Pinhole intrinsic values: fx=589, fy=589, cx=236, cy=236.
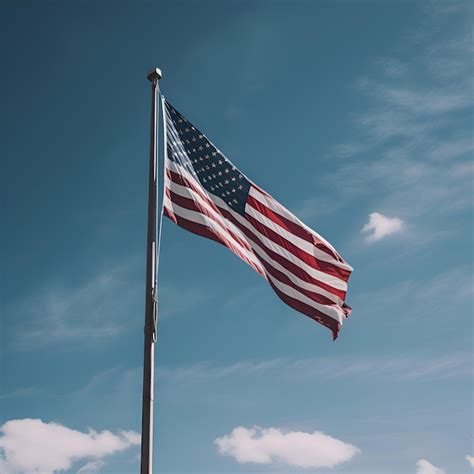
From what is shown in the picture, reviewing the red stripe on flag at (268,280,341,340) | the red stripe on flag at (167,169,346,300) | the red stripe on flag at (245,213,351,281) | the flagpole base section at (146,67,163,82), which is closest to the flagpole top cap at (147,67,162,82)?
the flagpole base section at (146,67,163,82)

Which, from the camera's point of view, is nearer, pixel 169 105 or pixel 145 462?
pixel 145 462

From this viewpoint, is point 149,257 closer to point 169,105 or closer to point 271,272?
point 271,272

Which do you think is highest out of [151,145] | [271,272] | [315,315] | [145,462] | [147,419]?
A: [151,145]

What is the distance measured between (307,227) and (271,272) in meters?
1.82

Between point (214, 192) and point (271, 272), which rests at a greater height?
point (214, 192)

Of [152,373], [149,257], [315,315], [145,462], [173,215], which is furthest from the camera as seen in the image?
[315,315]

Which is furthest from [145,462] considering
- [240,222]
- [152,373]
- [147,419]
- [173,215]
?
[240,222]

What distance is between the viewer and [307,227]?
17.2m

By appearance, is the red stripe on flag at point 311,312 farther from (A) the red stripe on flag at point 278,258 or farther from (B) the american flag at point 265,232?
(A) the red stripe on flag at point 278,258

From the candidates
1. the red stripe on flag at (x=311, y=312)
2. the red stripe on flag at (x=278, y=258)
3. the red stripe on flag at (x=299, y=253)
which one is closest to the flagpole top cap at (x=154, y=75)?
the red stripe on flag at (x=278, y=258)

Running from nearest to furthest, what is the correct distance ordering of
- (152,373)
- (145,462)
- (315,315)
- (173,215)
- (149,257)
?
(145,462), (152,373), (149,257), (173,215), (315,315)

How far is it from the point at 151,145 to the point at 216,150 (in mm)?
2049

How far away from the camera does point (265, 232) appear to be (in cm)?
1681

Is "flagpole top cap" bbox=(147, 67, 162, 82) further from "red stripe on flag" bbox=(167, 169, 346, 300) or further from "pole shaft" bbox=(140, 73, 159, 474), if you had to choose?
"red stripe on flag" bbox=(167, 169, 346, 300)
